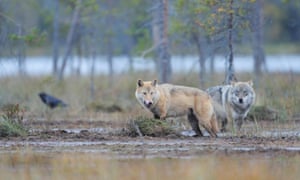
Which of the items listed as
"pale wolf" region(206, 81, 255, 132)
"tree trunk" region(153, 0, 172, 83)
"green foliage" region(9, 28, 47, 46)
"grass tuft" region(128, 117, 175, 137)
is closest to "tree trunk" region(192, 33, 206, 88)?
"tree trunk" region(153, 0, 172, 83)

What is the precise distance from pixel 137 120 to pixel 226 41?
4.85 metres

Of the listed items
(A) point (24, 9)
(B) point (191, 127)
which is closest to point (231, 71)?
(B) point (191, 127)

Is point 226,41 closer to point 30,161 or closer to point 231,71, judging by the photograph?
point 231,71


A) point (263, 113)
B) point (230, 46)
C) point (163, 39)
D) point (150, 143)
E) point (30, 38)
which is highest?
point (163, 39)

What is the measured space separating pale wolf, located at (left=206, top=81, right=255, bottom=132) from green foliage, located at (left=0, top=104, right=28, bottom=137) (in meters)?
4.02

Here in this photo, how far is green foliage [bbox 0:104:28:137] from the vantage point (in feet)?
47.6

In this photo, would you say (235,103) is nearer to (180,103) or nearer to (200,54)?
(180,103)

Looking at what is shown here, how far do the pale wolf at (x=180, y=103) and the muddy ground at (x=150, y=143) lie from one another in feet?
1.22

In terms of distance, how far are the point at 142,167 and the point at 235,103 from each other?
5575 millimetres

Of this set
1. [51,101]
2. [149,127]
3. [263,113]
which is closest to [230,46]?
[263,113]

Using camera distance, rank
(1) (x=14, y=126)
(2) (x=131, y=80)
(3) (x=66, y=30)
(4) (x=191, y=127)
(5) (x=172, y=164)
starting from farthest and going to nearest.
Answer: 1. (3) (x=66, y=30)
2. (2) (x=131, y=80)
3. (4) (x=191, y=127)
4. (1) (x=14, y=126)
5. (5) (x=172, y=164)

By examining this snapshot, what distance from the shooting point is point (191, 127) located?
53.0 ft

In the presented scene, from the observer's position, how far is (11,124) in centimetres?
1465

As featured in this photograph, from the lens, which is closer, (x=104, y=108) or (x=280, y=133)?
(x=280, y=133)
